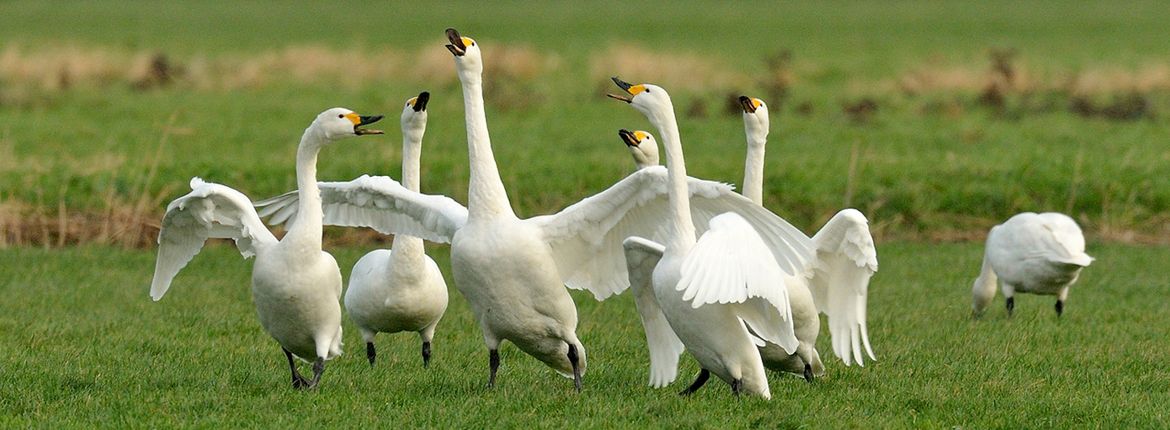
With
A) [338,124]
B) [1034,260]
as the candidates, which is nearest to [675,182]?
[338,124]

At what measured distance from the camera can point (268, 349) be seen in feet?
35.2

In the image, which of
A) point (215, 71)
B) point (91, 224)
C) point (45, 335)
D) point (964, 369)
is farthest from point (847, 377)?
point (215, 71)

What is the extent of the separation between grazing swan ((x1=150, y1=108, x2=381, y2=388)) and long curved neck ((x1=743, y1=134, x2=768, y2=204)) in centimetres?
258

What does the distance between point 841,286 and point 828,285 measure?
4.2 inches

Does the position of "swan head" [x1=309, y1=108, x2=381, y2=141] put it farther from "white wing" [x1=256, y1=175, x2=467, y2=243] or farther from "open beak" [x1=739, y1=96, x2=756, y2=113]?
"open beak" [x1=739, y1=96, x2=756, y2=113]

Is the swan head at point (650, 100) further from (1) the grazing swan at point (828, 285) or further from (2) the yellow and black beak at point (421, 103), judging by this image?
(2) the yellow and black beak at point (421, 103)

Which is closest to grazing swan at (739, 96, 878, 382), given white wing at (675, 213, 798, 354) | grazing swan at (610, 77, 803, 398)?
grazing swan at (610, 77, 803, 398)

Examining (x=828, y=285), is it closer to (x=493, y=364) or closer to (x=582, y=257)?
(x=582, y=257)

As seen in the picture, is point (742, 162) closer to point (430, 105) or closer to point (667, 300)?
point (430, 105)

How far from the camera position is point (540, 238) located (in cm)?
877

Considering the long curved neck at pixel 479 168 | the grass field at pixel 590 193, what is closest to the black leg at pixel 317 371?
the grass field at pixel 590 193

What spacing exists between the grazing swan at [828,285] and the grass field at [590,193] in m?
0.22

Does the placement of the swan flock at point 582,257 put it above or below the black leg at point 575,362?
above

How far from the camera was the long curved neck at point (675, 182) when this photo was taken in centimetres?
817
